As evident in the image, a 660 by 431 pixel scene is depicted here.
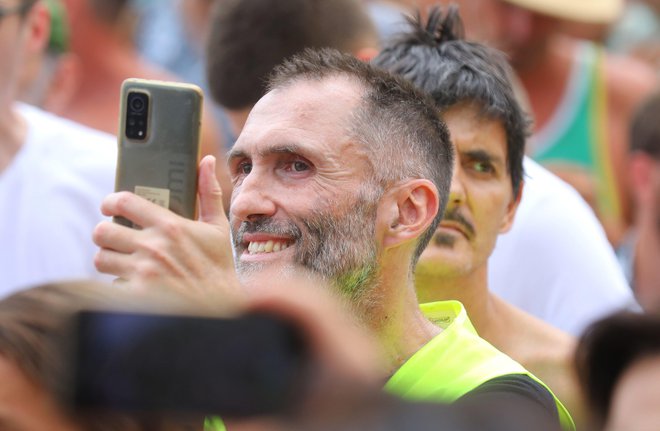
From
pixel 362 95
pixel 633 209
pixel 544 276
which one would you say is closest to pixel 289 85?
pixel 362 95

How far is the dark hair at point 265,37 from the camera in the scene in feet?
15.1

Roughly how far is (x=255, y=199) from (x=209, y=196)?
10 centimetres

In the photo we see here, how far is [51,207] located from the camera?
4.43m

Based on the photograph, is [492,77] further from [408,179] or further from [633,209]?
[633,209]

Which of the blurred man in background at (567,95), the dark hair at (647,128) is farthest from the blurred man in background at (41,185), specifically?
the blurred man in background at (567,95)

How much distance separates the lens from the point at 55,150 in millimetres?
4535

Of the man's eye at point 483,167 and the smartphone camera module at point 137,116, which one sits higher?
the smartphone camera module at point 137,116

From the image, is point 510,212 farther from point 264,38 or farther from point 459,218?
point 264,38

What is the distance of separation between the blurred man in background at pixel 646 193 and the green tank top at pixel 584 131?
69cm

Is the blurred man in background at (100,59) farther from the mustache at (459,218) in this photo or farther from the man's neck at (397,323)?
the man's neck at (397,323)

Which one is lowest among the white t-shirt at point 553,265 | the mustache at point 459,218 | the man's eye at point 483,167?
the white t-shirt at point 553,265

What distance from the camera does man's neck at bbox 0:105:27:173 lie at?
178 inches

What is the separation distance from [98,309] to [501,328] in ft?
8.89

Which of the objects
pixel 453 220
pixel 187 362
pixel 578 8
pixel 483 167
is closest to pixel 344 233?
pixel 453 220
